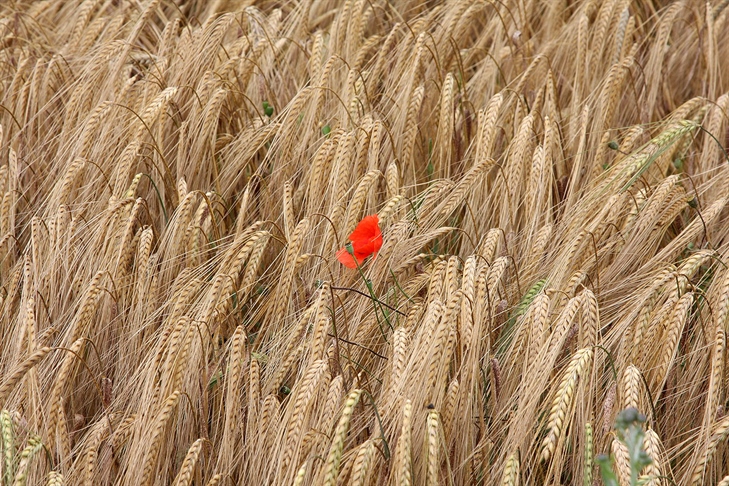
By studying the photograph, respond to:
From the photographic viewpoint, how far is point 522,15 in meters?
3.18

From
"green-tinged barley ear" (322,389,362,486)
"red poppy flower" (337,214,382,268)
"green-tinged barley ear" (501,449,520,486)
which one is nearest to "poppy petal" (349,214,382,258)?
"red poppy flower" (337,214,382,268)

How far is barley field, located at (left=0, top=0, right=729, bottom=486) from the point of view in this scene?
1.64 m

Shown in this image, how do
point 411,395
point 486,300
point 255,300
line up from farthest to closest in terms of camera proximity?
point 255,300
point 486,300
point 411,395

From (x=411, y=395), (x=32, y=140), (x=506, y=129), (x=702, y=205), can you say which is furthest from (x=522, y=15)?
(x=411, y=395)

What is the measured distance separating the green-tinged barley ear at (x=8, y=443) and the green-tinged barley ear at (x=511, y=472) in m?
0.91

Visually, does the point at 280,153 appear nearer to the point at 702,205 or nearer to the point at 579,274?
the point at 579,274

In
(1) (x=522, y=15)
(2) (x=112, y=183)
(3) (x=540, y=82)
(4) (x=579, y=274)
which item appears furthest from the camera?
(1) (x=522, y=15)

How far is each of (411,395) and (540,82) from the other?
5.44 feet

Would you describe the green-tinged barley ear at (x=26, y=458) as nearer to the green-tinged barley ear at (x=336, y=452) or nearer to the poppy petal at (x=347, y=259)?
the green-tinged barley ear at (x=336, y=452)

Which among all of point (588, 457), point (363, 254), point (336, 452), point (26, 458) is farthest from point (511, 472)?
point (26, 458)

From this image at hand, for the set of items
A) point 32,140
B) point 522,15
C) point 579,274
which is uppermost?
point 32,140

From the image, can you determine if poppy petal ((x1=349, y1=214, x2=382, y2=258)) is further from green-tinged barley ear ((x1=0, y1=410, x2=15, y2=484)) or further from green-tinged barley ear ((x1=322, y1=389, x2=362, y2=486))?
green-tinged barley ear ((x1=0, y1=410, x2=15, y2=484))

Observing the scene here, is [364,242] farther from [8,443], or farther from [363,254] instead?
[8,443]

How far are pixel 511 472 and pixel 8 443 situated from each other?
0.94 m
